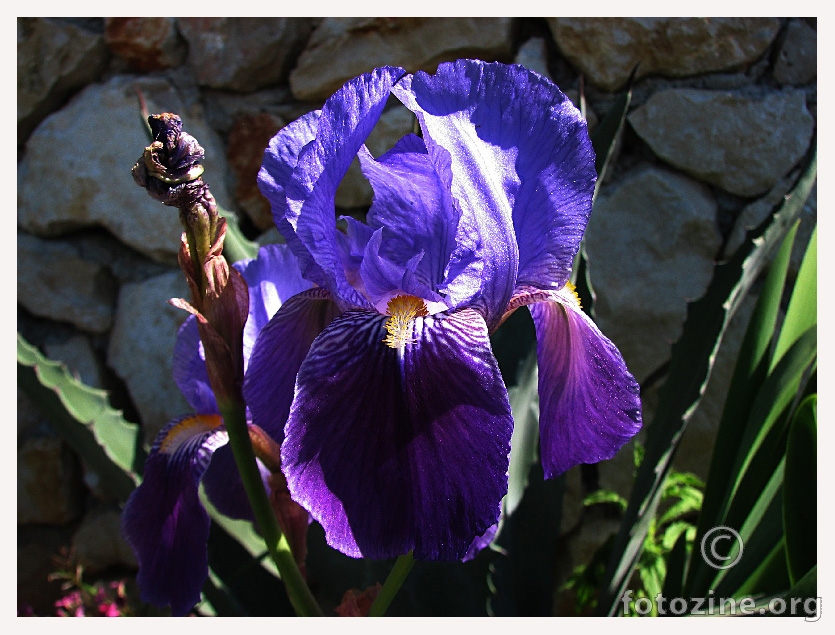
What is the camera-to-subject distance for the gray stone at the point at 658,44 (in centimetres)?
130

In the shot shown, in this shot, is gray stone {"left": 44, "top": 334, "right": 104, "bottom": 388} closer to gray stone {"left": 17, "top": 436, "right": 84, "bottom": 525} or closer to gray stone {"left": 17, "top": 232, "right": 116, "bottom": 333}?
gray stone {"left": 17, "top": 232, "right": 116, "bottom": 333}

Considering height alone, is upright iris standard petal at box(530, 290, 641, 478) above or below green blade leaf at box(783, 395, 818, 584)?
above

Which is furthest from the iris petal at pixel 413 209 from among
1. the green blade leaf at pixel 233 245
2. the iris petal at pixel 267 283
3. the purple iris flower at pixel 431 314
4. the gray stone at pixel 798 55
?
the gray stone at pixel 798 55

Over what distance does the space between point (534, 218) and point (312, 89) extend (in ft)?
3.83

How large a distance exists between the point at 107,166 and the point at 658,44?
120cm

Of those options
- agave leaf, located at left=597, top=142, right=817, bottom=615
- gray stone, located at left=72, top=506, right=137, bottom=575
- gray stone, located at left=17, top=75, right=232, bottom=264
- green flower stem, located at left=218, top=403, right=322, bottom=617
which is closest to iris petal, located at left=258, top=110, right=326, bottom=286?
green flower stem, located at left=218, top=403, right=322, bottom=617

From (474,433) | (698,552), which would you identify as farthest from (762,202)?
(474,433)

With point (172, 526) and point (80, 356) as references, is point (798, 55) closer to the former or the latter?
point (172, 526)

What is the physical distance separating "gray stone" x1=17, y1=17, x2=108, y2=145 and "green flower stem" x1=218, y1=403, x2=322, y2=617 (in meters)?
1.45

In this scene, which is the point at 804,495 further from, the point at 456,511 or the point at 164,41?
the point at 164,41

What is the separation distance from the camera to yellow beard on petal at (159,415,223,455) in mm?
548

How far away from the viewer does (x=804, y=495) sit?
0.74 meters

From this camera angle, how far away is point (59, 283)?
64.3 inches

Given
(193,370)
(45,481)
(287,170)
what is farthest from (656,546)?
(45,481)
